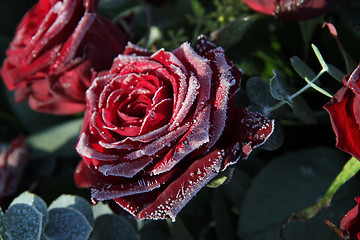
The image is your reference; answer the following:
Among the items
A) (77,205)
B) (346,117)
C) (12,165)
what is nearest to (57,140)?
(12,165)

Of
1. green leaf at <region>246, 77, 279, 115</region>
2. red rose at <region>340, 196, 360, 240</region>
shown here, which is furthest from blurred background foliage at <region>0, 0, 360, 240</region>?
red rose at <region>340, 196, 360, 240</region>

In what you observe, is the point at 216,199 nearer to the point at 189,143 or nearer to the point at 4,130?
the point at 189,143

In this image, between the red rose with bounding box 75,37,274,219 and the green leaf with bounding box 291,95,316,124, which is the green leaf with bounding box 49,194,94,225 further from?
the green leaf with bounding box 291,95,316,124

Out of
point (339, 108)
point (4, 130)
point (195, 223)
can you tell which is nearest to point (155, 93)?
point (339, 108)

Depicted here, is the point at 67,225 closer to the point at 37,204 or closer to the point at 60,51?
the point at 37,204

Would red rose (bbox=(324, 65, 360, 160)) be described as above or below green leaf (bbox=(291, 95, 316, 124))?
above
